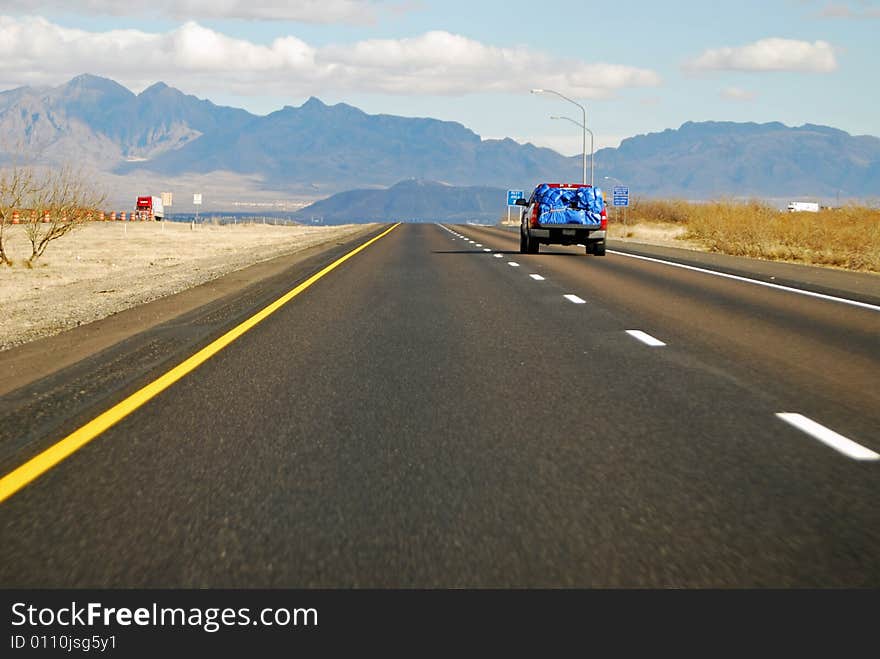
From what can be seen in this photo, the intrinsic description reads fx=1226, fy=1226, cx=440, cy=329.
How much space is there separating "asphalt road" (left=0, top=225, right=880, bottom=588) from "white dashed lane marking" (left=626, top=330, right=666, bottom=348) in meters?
0.11

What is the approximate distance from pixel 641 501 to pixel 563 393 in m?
3.30

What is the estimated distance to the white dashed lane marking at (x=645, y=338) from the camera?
12459 mm

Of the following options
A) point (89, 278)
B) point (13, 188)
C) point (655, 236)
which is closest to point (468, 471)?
point (89, 278)

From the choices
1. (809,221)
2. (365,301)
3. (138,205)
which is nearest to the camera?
(365,301)

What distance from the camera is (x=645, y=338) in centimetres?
1298

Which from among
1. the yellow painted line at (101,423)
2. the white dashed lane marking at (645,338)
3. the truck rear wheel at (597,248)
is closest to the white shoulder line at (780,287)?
the truck rear wheel at (597,248)

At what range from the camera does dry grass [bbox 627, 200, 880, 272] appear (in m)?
33.0

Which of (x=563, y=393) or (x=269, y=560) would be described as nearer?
(x=269, y=560)

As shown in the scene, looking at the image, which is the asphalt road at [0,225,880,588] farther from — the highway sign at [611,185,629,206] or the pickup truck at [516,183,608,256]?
the highway sign at [611,185,629,206]
